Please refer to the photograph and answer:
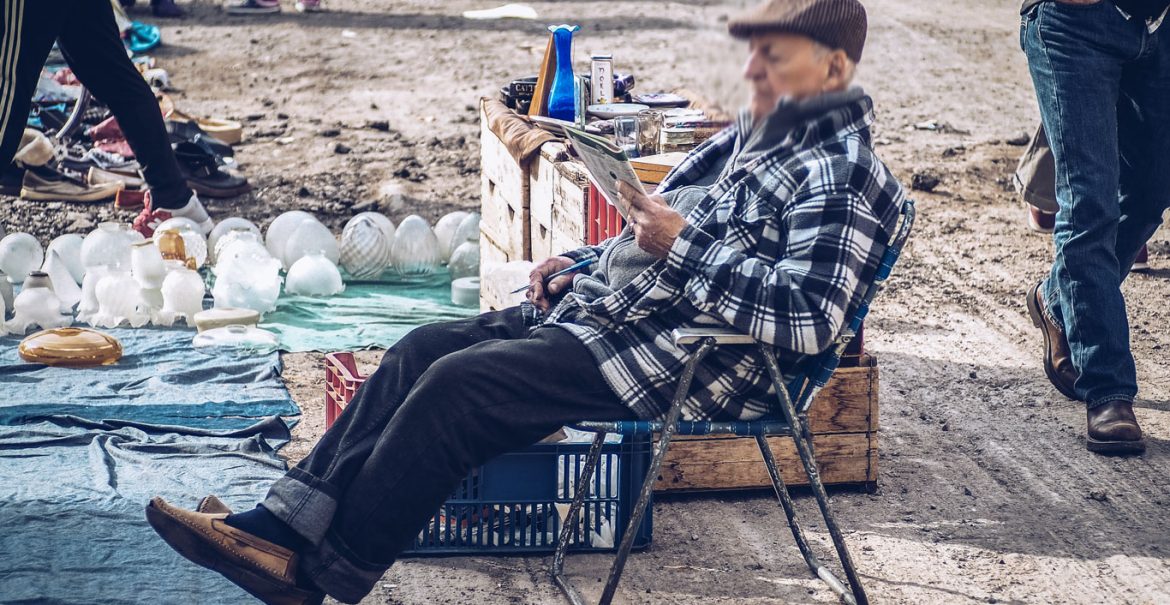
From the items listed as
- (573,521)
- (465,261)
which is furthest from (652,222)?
(465,261)

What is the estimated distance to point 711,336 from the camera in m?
2.75

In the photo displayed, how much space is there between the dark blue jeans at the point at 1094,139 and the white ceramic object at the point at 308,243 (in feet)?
10.6

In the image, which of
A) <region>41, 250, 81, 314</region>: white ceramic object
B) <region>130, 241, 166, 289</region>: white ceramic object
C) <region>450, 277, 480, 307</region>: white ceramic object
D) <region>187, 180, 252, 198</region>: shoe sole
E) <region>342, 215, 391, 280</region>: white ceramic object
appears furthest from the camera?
<region>187, 180, 252, 198</region>: shoe sole

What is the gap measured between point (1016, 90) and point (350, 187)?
5054 millimetres

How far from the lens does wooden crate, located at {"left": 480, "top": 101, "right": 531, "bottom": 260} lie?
504 centimetres

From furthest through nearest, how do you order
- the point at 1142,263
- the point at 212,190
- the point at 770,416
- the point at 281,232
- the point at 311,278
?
the point at 212,190 → the point at 281,232 → the point at 1142,263 → the point at 311,278 → the point at 770,416

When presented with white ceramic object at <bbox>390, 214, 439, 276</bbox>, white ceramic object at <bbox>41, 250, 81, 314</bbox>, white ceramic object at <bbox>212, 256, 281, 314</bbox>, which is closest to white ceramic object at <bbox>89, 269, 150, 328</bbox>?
white ceramic object at <bbox>41, 250, 81, 314</bbox>

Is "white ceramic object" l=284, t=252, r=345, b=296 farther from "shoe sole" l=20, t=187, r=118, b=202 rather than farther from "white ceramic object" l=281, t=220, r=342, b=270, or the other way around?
"shoe sole" l=20, t=187, r=118, b=202

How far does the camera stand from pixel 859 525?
3615mm

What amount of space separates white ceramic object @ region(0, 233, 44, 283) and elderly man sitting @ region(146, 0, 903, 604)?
3.26m

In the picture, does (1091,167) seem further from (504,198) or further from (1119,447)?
(504,198)

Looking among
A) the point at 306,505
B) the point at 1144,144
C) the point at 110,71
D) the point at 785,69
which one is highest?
the point at 785,69

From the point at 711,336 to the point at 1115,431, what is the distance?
1896 mm

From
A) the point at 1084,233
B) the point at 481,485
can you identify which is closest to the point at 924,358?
the point at 1084,233
